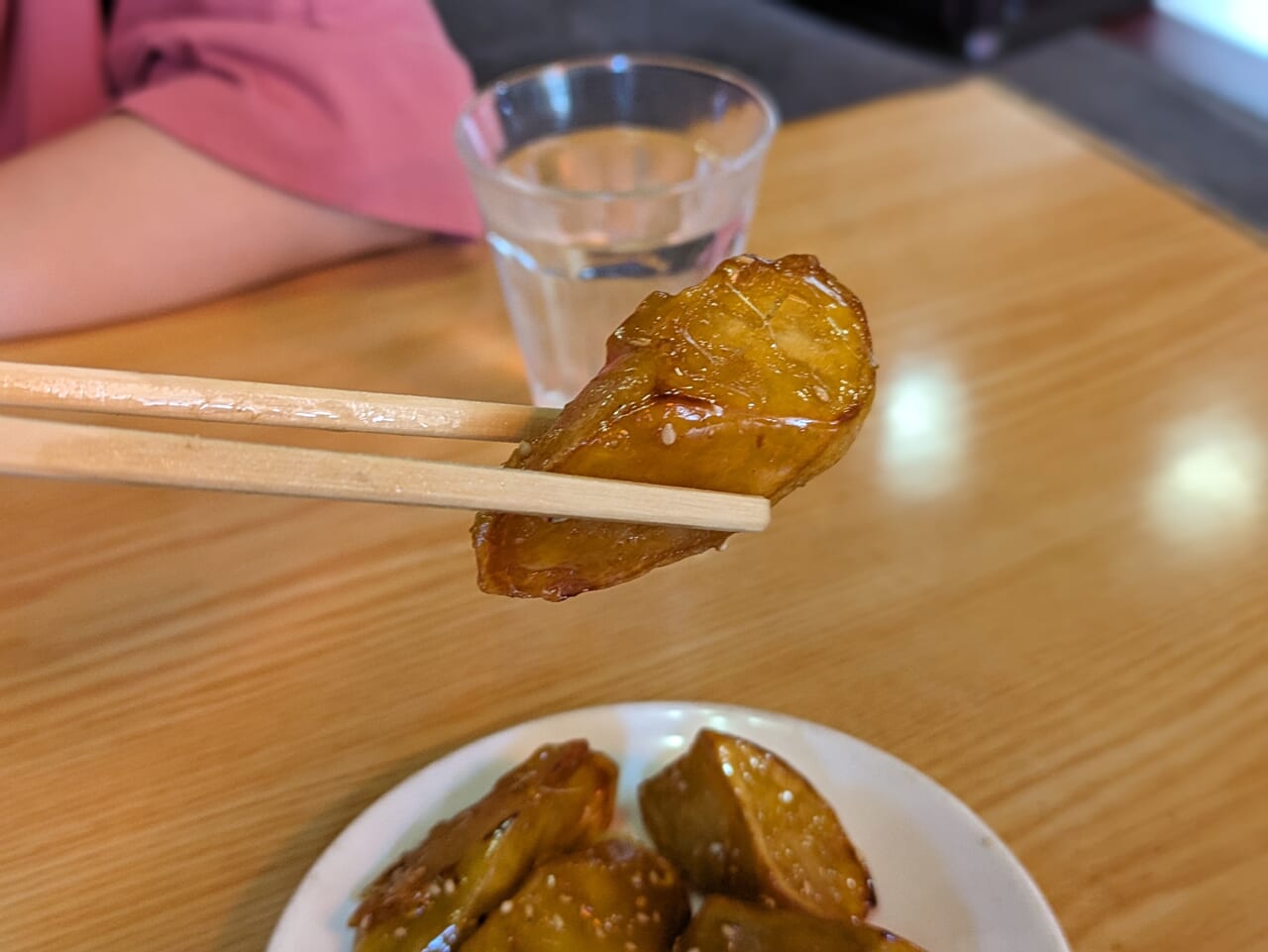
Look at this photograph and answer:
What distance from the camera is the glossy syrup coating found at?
352 mm

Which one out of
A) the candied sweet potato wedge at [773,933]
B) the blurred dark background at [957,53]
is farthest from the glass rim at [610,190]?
the blurred dark background at [957,53]

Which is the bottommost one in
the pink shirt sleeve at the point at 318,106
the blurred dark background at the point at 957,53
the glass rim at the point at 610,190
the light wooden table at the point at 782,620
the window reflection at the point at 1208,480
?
the blurred dark background at the point at 957,53

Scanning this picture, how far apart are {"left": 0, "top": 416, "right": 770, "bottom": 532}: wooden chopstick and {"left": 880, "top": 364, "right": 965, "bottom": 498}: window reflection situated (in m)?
0.36

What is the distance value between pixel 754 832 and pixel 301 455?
241 mm

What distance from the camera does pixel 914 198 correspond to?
0.97 m

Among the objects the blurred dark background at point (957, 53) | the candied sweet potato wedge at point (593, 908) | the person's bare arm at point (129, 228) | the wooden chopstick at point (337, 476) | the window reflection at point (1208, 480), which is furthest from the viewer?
the blurred dark background at point (957, 53)

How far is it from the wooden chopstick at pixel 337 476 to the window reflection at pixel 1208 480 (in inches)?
16.2

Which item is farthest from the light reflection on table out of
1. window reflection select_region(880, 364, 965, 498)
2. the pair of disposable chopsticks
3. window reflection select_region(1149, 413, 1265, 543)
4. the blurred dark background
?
the blurred dark background

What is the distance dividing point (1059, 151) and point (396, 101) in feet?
2.01

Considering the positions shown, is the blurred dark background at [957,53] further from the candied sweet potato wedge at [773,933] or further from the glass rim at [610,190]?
the candied sweet potato wedge at [773,933]

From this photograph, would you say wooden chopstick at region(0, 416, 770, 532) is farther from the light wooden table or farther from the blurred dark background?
the blurred dark background

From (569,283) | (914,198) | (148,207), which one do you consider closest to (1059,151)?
(914,198)

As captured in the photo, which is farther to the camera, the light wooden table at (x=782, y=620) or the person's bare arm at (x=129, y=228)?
the person's bare arm at (x=129, y=228)

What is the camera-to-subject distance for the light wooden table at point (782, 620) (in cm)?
49
